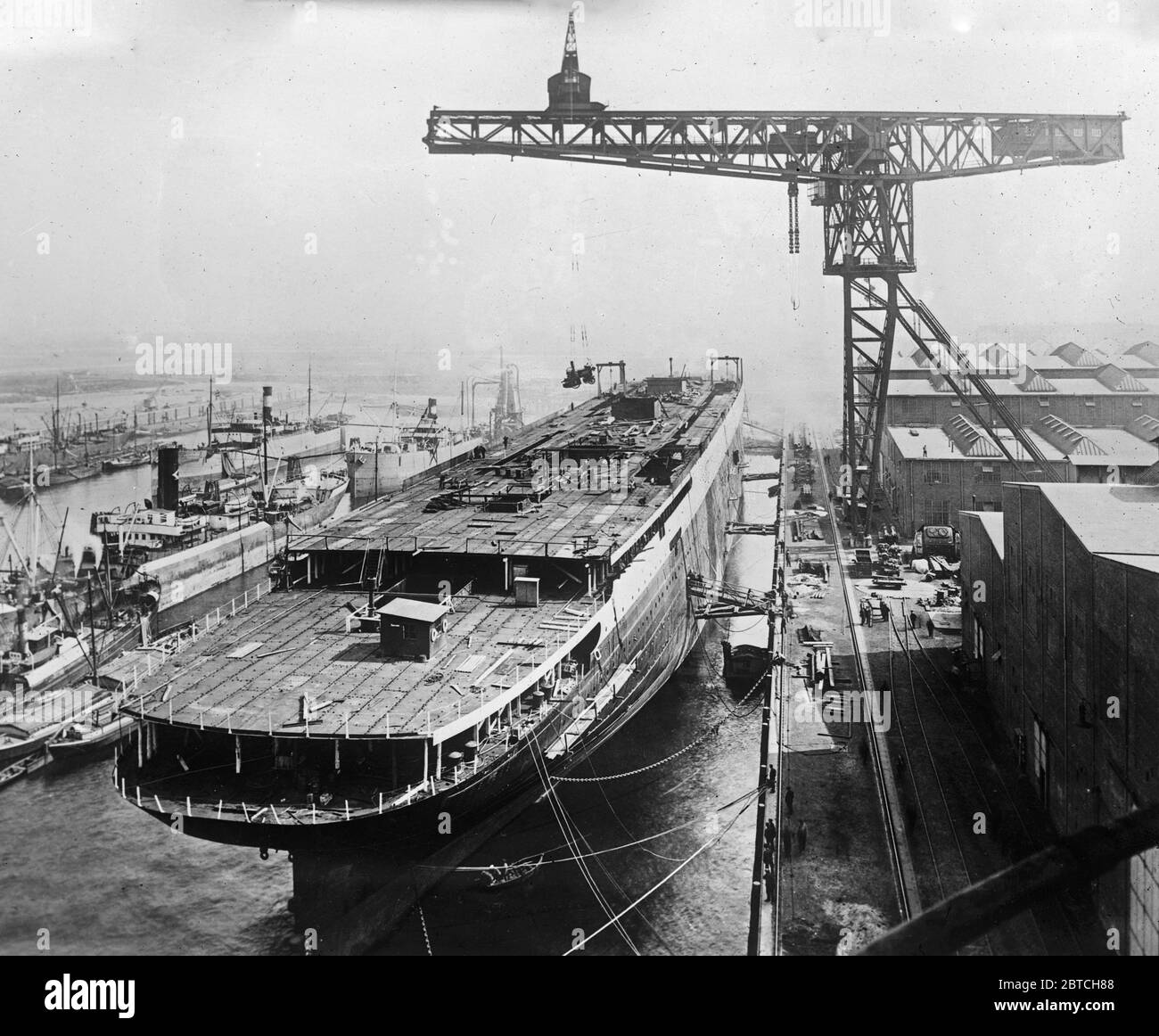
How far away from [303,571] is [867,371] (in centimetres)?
2400

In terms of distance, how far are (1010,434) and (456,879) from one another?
35065 millimetres

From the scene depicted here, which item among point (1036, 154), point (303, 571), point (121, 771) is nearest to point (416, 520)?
point (303, 571)

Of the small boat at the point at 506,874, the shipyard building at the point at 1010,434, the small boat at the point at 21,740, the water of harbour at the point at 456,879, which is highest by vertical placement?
the shipyard building at the point at 1010,434

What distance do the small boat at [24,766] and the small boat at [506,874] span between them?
45.1ft

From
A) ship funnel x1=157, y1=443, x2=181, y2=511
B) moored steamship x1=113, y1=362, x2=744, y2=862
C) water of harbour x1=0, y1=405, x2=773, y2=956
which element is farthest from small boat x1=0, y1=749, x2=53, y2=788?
ship funnel x1=157, y1=443, x2=181, y2=511

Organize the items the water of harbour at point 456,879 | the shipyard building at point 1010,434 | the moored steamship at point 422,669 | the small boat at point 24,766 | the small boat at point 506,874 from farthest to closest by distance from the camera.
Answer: the shipyard building at point 1010,434, the small boat at point 24,766, the small boat at point 506,874, the water of harbour at point 456,879, the moored steamship at point 422,669

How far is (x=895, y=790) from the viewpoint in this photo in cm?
1773

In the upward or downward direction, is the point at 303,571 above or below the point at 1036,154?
below

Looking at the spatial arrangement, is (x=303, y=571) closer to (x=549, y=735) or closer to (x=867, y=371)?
(x=549, y=735)

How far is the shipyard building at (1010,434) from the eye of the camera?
37000 mm

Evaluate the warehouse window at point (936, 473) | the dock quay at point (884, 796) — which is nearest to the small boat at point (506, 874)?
the dock quay at point (884, 796)

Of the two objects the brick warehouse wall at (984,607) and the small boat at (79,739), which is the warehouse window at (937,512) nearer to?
the brick warehouse wall at (984,607)

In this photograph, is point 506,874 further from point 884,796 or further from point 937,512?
point 937,512

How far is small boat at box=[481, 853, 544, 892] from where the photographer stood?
16.9 m
